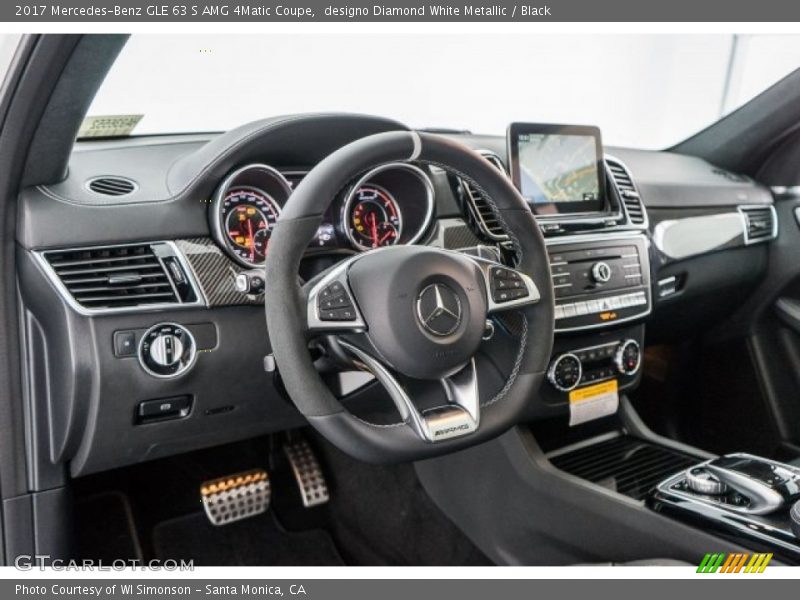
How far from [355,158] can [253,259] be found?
16.5 inches

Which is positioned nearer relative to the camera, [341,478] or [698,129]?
[341,478]

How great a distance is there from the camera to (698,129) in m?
2.60

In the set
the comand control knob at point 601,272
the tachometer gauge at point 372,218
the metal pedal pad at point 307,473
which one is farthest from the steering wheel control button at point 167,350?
the comand control knob at point 601,272

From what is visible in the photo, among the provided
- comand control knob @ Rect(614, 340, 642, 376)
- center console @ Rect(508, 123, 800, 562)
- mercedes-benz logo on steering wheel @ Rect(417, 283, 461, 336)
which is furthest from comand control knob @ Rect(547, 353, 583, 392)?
mercedes-benz logo on steering wheel @ Rect(417, 283, 461, 336)

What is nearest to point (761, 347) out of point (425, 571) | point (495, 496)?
point (495, 496)

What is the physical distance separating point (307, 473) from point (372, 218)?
0.85 meters

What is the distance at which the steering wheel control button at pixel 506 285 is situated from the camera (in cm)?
113

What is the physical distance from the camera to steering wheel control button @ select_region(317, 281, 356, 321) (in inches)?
A: 40.6

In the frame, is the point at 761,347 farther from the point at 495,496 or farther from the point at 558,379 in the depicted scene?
the point at 495,496

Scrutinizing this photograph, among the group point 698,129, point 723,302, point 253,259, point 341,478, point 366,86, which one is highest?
point 366,86

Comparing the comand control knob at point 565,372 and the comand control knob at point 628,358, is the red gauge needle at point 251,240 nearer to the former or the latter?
the comand control knob at point 565,372

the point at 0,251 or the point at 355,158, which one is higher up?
the point at 355,158

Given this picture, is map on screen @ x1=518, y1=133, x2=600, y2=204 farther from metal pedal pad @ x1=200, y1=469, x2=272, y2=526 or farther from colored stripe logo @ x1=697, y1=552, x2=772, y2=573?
metal pedal pad @ x1=200, y1=469, x2=272, y2=526

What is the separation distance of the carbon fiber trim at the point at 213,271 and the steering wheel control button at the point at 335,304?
349mm
